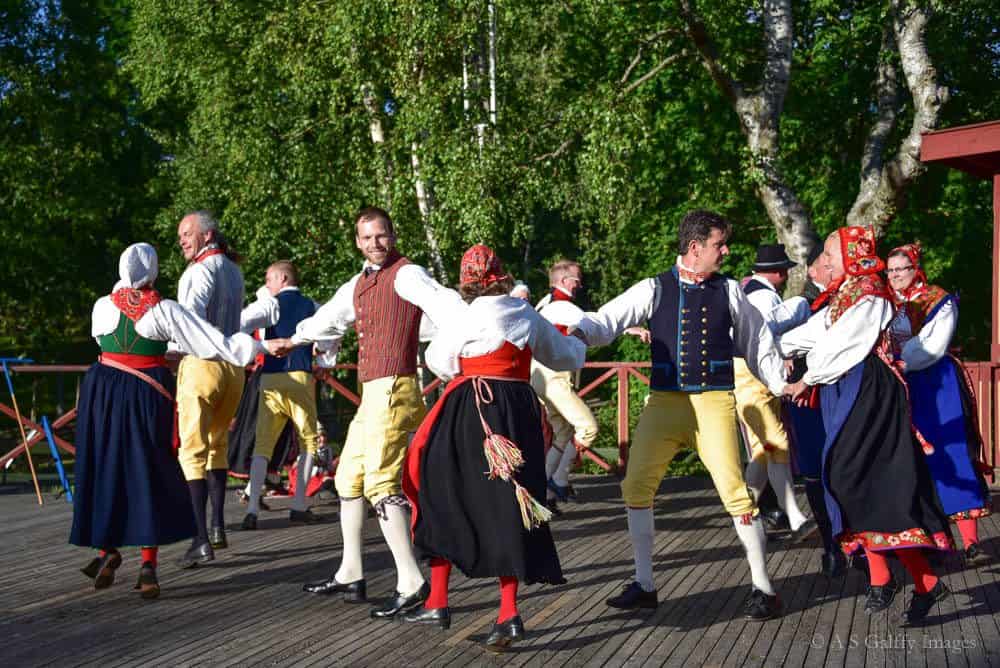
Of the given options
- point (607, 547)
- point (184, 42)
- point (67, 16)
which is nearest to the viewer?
point (607, 547)

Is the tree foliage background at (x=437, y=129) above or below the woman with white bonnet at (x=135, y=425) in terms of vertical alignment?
above

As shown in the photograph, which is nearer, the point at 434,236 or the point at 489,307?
the point at 489,307

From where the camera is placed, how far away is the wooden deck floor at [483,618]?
16.0 ft

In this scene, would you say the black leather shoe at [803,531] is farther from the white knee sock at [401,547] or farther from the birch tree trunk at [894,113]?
the birch tree trunk at [894,113]

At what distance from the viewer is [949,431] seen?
659cm

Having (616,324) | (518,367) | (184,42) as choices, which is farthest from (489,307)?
(184,42)

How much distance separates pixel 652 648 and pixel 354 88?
48.1 feet

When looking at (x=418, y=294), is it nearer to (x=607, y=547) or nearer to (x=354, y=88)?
(x=607, y=547)

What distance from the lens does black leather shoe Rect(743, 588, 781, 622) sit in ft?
17.8

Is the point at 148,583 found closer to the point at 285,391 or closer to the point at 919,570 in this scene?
the point at 285,391

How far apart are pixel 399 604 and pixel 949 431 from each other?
10.7 ft

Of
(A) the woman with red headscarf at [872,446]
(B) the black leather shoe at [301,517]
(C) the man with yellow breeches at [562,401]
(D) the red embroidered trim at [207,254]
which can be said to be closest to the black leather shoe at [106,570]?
(D) the red embroidered trim at [207,254]

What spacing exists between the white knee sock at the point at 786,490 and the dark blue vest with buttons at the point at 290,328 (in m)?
3.55

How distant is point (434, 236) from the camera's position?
1864 cm
